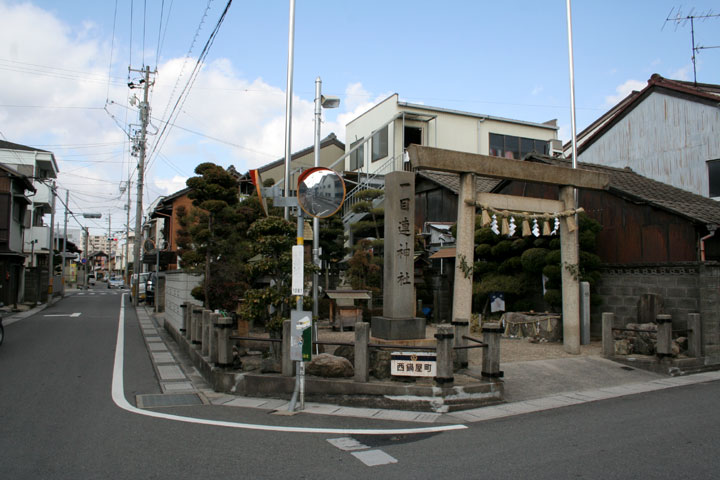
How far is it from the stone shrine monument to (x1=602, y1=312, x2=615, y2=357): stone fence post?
189 inches

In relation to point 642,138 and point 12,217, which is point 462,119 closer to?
point 642,138

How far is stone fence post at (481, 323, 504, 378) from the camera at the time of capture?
9.02 metres

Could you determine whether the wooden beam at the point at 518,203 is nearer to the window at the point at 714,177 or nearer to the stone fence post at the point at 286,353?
the stone fence post at the point at 286,353

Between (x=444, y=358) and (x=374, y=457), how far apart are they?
2849mm

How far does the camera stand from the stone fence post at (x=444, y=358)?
8.51m

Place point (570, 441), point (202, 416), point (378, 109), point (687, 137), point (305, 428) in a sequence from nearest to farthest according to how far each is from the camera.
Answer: point (570, 441) < point (305, 428) < point (202, 416) < point (687, 137) < point (378, 109)

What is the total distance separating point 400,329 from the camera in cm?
1052

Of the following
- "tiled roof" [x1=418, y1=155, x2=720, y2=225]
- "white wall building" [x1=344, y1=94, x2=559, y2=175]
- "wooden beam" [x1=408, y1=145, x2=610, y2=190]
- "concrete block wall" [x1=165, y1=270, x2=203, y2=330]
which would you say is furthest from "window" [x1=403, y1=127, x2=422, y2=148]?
"wooden beam" [x1=408, y1=145, x2=610, y2=190]

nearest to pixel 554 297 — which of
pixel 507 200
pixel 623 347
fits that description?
pixel 623 347

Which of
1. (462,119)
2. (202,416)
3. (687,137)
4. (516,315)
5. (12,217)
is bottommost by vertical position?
(202,416)

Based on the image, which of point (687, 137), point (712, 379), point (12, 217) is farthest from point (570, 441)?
point (12, 217)

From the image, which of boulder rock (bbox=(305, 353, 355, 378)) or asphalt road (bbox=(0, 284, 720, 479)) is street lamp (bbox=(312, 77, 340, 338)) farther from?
asphalt road (bbox=(0, 284, 720, 479))

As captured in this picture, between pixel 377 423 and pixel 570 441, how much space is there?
2701mm

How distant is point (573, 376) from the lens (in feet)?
35.4
